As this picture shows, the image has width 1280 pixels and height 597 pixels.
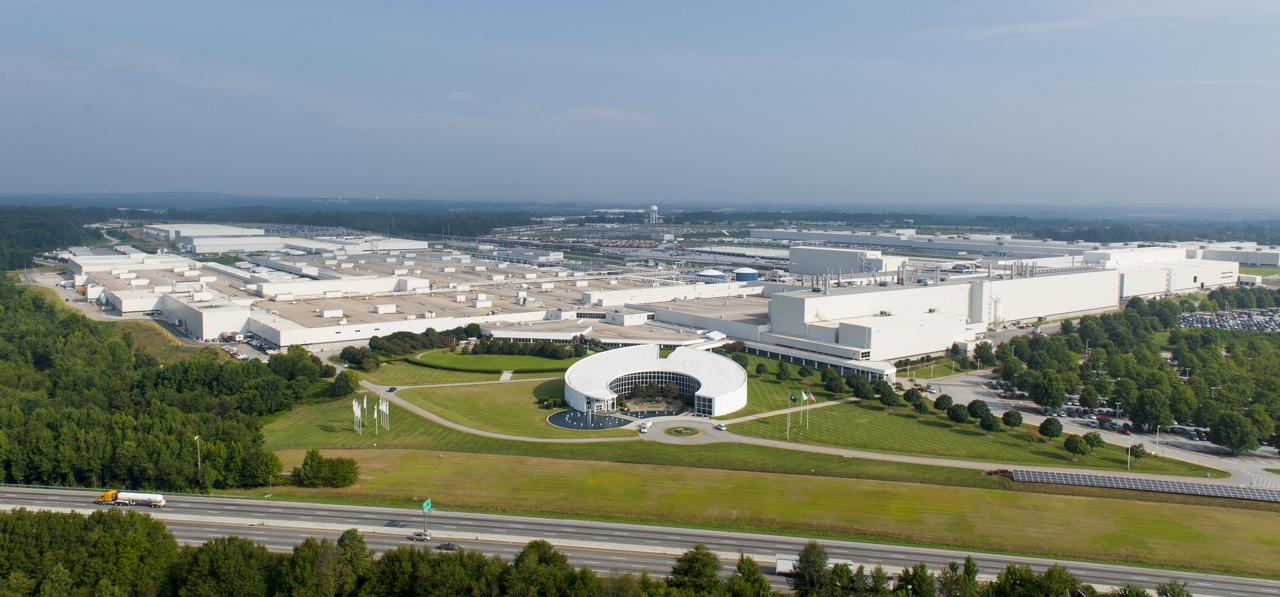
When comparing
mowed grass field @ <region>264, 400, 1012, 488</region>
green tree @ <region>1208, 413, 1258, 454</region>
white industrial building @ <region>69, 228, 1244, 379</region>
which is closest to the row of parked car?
white industrial building @ <region>69, 228, 1244, 379</region>

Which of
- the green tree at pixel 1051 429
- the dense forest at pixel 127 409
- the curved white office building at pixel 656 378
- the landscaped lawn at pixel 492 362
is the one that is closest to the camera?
the dense forest at pixel 127 409

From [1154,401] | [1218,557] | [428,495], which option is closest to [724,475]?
[428,495]

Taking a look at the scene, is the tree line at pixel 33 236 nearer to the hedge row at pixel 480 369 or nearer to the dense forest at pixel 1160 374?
the hedge row at pixel 480 369

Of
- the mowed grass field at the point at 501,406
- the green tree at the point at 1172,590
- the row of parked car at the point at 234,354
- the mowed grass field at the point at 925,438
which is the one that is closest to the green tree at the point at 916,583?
the green tree at the point at 1172,590

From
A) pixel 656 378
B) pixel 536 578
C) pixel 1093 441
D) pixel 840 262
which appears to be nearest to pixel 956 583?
pixel 536 578

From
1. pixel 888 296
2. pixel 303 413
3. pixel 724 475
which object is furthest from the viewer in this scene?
pixel 888 296

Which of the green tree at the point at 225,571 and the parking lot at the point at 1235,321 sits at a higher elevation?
the parking lot at the point at 1235,321

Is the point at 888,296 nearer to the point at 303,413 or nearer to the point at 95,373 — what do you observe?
the point at 303,413

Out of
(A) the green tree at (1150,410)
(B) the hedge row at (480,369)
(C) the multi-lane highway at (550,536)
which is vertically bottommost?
(C) the multi-lane highway at (550,536)
